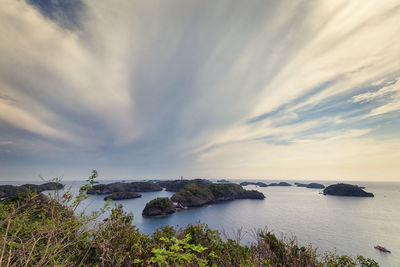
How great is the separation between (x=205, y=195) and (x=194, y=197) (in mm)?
12631

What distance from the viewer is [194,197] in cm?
9862

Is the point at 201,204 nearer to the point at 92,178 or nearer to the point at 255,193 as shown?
the point at 255,193

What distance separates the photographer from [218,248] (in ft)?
39.4

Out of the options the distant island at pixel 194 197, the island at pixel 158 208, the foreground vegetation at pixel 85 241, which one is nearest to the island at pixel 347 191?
the distant island at pixel 194 197

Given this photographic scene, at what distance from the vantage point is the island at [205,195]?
9631 centimetres

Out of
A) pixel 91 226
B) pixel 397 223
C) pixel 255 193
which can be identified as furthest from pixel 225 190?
pixel 91 226

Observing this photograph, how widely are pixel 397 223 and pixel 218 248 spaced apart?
103 metres

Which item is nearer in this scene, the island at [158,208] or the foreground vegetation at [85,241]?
the foreground vegetation at [85,241]

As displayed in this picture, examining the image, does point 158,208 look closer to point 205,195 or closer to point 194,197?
point 194,197

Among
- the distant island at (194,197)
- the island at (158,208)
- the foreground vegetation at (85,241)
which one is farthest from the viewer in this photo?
the distant island at (194,197)

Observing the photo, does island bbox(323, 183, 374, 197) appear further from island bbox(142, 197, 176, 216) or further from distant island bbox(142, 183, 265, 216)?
island bbox(142, 197, 176, 216)

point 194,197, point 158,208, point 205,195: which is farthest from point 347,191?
point 158,208

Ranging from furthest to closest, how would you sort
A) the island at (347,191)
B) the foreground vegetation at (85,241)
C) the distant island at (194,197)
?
the island at (347,191) < the distant island at (194,197) < the foreground vegetation at (85,241)

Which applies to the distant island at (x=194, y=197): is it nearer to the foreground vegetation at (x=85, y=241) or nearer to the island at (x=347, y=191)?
the foreground vegetation at (x=85, y=241)
